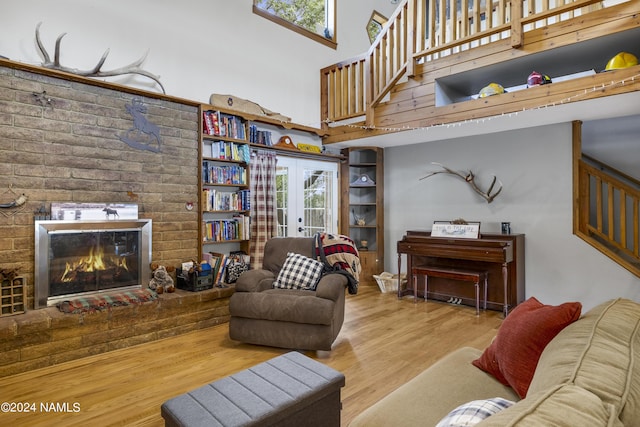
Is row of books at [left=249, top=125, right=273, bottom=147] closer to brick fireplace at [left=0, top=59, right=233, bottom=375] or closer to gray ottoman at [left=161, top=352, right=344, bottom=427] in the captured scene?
brick fireplace at [left=0, top=59, right=233, bottom=375]

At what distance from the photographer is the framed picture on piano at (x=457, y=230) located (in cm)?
450

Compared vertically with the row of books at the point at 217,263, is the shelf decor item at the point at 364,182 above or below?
above

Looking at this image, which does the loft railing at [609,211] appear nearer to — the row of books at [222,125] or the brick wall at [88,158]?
the row of books at [222,125]

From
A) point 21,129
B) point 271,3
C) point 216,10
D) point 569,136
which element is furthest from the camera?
point 271,3

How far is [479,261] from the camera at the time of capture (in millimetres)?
4668

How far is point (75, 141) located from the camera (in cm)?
337

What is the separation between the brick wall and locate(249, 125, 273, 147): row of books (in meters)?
0.80

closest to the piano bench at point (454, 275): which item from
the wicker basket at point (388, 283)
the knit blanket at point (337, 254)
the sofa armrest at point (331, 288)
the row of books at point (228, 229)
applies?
the wicker basket at point (388, 283)

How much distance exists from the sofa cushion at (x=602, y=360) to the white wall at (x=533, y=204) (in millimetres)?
3384

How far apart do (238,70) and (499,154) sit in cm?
357

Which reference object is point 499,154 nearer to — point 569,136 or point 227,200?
point 569,136

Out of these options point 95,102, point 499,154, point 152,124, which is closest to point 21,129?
point 95,102

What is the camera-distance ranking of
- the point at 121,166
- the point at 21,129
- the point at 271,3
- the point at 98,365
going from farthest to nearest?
the point at 271,3 < the point at 121,166 < the point at 21,129 < the point at 98,365

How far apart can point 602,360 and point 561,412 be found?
14.1 inches
